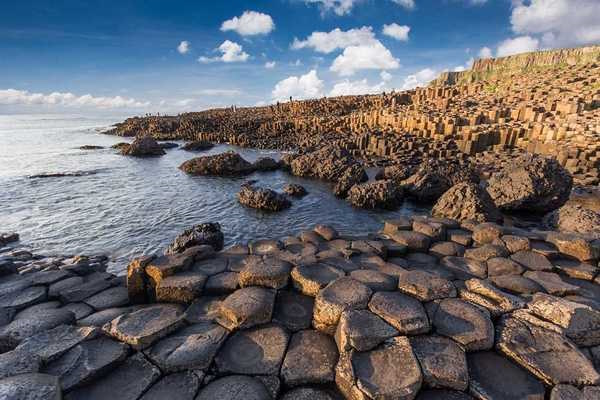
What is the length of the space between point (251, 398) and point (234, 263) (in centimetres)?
236

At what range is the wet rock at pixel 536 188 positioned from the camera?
321 inches

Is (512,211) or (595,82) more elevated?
(595,82)

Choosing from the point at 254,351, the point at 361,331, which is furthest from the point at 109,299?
the point at 361,331

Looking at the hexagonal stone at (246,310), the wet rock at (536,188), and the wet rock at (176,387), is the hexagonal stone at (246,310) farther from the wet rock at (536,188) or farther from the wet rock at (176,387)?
the wet rock at (536,188)

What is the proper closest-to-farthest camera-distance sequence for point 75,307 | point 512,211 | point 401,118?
1. point 75,307
2. point 512,211
3. point 401,118

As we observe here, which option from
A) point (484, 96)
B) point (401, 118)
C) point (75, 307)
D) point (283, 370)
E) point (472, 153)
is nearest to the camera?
point (283, 370)

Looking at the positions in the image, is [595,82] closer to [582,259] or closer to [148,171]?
[582,259]

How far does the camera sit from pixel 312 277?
3580 mm

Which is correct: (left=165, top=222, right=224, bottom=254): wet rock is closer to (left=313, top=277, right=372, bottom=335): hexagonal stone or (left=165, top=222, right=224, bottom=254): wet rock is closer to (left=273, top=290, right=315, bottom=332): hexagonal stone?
(left=273, top=290, right=315, bottom=332): hexagonal stone

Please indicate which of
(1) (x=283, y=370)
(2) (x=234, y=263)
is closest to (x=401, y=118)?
(2) (x=234, y=263)

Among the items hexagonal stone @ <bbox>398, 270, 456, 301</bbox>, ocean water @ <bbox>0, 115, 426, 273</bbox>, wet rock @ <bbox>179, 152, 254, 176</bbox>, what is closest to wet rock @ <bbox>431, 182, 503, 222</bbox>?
ocean water @ <bbox>0, 115, 426, 273</bbox>

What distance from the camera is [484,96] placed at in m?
33.7

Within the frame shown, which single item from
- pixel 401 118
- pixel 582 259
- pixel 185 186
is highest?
pixel 401 118

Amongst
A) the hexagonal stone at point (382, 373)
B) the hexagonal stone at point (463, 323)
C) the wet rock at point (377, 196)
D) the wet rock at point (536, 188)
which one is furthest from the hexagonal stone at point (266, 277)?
the wet rock at point (536, 188)
